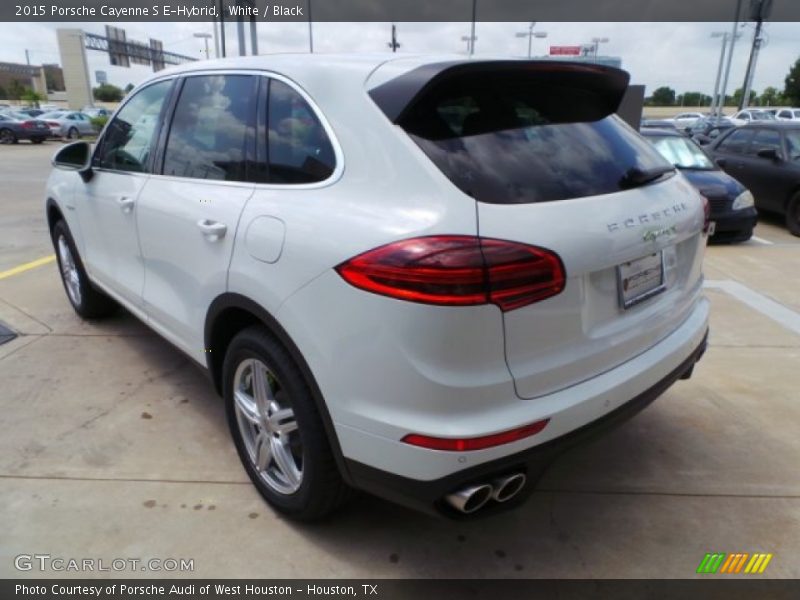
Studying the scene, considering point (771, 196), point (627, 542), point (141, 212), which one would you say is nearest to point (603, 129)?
point (627, 542)

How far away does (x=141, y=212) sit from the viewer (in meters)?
3.09

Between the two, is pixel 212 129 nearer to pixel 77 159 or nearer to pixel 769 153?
pixel 77 159

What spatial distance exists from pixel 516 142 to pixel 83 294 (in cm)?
373

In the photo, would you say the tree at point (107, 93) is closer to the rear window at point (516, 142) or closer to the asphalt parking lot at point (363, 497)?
the asphalt parking lot at point (363, 497)

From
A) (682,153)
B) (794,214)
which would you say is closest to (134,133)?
(682,153)

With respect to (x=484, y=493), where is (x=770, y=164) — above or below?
below

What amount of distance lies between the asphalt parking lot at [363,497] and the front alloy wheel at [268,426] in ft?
0.64

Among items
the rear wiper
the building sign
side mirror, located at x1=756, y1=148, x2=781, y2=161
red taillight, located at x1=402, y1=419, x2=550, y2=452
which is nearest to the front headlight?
side mirror, located at x1=756, y1=148, x2=781, y2=161

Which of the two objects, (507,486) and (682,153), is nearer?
(507,486)

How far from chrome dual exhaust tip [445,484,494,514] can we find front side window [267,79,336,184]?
3.70ft

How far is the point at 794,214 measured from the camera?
343 inches

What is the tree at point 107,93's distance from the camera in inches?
3827

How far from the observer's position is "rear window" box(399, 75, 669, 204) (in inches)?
74.2

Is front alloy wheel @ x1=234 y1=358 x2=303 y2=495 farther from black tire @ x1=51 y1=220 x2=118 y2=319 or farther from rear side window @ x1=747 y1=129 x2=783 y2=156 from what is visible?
rear side window @ x1=747 y1=129 x2=783 y2=156
